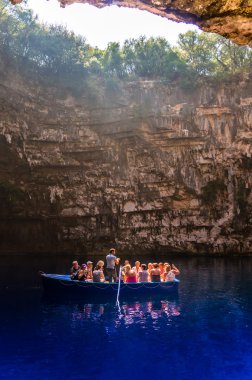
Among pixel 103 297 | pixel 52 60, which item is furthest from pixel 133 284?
pixel 52 60

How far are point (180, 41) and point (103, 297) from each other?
106ft

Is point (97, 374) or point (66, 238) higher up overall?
point (66, 238)

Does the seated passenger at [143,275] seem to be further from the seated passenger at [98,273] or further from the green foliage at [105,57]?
the green foliage at [105,57]

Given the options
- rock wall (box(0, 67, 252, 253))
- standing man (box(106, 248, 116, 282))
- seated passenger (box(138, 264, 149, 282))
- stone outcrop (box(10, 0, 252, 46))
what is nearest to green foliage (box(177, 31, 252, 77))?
rock wall (box(0, 67, 252, 253))

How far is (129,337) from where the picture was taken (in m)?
13.5

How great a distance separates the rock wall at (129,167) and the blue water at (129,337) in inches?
647

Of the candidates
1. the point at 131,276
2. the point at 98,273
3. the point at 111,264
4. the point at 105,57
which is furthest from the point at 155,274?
the point at 105,57

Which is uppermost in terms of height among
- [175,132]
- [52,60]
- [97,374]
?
[52,60]

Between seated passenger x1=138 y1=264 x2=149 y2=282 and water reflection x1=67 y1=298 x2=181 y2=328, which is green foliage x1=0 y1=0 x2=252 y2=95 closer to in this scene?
seated passenger x1=138 y1=264 x2=149 y2=282

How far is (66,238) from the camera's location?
39656 mm

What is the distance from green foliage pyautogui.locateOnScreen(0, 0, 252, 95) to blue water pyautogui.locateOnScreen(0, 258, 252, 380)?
71.5ft

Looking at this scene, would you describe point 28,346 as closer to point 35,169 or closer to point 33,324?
point 33,324

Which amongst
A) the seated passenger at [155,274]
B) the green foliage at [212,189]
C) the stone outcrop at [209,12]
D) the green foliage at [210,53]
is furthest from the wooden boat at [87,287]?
the green foliage at [210,53]

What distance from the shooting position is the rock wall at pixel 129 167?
116 feet
